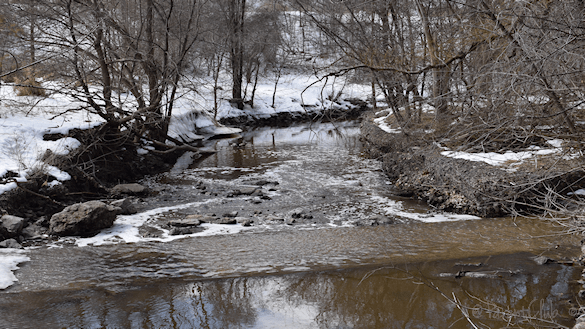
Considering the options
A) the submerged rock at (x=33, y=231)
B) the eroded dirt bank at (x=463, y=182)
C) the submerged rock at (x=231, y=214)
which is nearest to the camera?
the submerged rock at (x=33, y=231)

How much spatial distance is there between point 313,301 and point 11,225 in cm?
506

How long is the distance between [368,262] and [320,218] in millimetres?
2159

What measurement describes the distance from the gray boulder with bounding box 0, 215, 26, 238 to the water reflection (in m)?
2.05

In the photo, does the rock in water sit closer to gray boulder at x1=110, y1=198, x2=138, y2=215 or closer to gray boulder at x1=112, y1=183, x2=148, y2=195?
gray boulder at x1=110, y1=198, x2=138, y2=215

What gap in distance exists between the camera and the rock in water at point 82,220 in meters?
6.72

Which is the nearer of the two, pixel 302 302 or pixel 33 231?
pixel 302 302

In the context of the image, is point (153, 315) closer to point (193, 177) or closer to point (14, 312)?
point (14, 312)

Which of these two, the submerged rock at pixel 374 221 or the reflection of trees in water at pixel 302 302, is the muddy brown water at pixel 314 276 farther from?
the submerged rock at pixel 374 221

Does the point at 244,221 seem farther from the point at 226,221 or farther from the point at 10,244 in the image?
the point at 10,244

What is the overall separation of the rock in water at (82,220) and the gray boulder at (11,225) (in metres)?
0.44

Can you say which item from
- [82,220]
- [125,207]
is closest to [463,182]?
[125,207]

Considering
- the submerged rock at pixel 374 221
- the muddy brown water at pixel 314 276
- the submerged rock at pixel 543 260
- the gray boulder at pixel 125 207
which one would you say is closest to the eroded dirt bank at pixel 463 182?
the muddy brown water at pixel 314 276

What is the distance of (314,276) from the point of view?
17.4ft

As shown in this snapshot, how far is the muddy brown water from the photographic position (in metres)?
4.32
